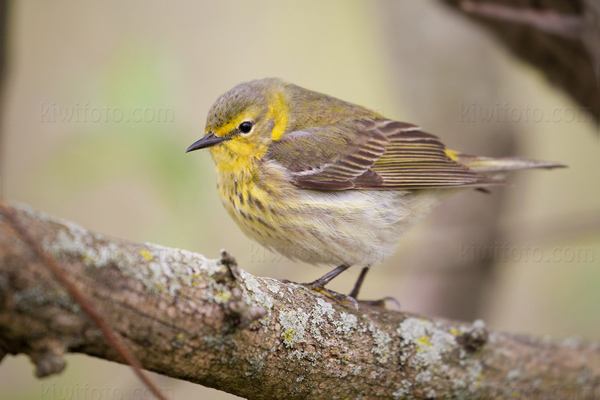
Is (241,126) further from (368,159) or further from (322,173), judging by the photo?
(368,159)

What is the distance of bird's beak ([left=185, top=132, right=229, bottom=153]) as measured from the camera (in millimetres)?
3678

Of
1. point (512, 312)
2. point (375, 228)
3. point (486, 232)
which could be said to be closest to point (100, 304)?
point (375, 228)

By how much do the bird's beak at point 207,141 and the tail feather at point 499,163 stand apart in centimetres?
208

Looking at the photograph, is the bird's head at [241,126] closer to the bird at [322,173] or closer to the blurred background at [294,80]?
the bird at [322,173]

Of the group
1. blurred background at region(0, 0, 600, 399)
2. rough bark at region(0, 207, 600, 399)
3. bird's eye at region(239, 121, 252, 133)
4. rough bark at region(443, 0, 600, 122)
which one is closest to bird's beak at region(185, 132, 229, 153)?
bird's eye at region(239, 121, 252, 133)

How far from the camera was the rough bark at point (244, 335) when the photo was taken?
168 centimetres

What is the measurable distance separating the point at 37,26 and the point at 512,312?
23.4 ft

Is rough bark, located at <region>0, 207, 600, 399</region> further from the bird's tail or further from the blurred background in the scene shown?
the blurred background

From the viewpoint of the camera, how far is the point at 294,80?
7.84 meters

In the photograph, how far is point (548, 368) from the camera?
367 centimetres

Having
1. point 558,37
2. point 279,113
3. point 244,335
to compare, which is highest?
point 558,37

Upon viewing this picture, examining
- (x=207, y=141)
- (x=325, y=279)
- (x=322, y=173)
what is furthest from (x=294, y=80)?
(x=325, y=279)

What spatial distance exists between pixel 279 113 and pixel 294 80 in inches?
150

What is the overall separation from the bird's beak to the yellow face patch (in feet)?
1.44
